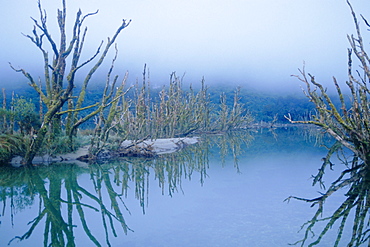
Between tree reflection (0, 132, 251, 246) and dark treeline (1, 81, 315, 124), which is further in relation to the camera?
dark treeline (1, 81, 315, 124)

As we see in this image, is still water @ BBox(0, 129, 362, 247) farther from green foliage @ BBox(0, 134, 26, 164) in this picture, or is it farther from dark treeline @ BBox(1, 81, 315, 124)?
dark treeline @ BBox(1, 81, 315, 124)

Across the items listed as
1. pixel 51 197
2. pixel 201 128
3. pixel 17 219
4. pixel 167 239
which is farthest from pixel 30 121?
pixel 201 128

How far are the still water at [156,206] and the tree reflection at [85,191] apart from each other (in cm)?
1

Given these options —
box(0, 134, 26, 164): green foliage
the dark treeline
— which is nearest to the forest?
box(0, 134, 26, 164): green foliage

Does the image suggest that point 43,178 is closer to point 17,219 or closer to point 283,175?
point 17,219

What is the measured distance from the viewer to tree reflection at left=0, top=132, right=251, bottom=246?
15.1 ft

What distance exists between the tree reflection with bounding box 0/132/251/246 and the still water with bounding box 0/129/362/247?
0.01m

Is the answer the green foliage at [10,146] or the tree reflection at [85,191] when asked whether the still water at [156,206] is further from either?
the green foliage at [10,146]

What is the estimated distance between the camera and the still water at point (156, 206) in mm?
4219

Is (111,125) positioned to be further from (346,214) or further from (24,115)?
(346,214)

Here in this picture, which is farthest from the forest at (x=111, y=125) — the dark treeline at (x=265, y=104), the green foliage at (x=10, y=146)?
the dark treeline at (x=265, y=104)

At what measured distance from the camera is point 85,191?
6957 millimetres

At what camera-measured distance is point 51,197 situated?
6.39 meters

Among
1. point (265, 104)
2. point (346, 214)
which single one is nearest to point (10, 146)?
point (346, 214)
